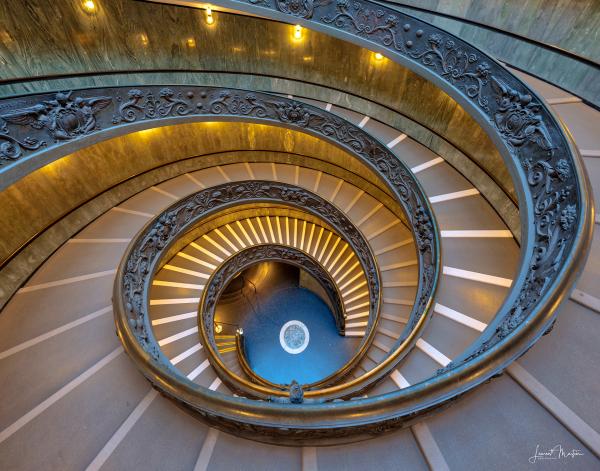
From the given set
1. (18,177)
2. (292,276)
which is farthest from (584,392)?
(292,276)

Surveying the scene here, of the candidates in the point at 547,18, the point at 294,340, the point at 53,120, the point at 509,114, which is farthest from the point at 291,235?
the point at 547,18

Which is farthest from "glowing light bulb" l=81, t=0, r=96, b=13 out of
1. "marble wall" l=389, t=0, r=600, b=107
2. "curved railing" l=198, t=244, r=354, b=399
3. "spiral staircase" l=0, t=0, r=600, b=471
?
"marble wall" l=389, t=0, r=600, b=107

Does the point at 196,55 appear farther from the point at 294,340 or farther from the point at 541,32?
the point at 294,340

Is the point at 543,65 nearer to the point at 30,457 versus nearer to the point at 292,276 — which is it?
the point at 30,457

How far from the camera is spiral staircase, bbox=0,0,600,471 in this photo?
2.15 meters

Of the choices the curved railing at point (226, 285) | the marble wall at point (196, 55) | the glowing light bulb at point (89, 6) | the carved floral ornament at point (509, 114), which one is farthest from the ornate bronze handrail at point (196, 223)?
the glowing light bulb at point (89, 6)

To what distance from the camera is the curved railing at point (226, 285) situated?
270 inches

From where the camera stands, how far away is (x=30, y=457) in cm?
269

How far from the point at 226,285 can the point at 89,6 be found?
281 inches

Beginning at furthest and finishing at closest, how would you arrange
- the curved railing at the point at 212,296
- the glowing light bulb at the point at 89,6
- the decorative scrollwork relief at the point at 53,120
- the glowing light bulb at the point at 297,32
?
the glowing light bulb at the point at 297,32
the glowing light bulb at the point at 89,6
the decorative scrollwork relief at the point at 53,120
the curved railing at the point at 212,296

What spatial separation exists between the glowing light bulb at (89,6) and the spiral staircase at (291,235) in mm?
50

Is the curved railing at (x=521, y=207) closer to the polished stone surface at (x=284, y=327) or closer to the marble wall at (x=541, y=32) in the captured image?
the marble wall at (x=541, y=32)

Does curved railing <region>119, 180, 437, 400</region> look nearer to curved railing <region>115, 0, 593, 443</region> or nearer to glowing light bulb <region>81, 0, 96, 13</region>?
curved railing <region>115, 0, 593, 443</region>

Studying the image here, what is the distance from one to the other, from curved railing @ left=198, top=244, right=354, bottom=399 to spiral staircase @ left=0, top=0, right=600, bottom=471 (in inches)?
3.0
